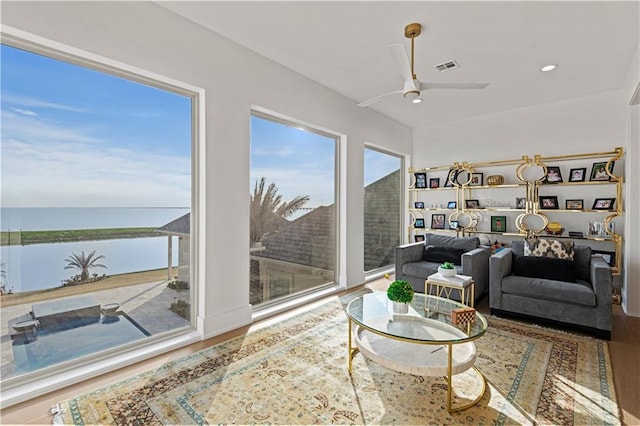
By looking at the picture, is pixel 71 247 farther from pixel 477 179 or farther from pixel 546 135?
pixel 546 135

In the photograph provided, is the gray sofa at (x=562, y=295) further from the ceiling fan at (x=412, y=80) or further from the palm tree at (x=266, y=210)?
the palm tree at (x=266, y=210)

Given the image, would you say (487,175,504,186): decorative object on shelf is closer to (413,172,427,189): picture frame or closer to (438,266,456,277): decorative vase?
(413,172,427,189): picture frame

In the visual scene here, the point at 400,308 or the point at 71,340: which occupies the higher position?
the point at 400,308

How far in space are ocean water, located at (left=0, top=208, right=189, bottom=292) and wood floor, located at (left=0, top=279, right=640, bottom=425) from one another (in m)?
0.75

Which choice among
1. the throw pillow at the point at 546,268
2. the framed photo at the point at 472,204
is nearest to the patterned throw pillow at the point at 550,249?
the throw pillow at the point at 546,268

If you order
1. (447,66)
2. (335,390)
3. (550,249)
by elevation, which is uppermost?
(447,66)

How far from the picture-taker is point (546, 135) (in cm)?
490

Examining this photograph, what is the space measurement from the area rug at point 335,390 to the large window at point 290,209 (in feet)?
3.65

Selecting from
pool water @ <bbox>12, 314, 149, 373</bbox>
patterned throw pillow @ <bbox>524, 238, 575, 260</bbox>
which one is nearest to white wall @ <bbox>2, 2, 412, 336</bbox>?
pool water @ <bbox>12, 314, 149, 373</bbox>

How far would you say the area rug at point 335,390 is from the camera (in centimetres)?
192

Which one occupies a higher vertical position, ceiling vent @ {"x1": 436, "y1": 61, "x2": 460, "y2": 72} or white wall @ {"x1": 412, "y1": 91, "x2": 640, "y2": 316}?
ceiling vent @ {"x1": 436, "y1": 61, "x2": 460, "y2": 72}

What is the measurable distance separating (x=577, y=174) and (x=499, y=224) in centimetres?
124

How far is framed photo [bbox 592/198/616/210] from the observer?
4.32 m

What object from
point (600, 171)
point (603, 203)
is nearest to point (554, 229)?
point (603, 203)
